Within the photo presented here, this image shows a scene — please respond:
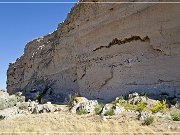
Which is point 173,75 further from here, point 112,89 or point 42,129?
point 42,129

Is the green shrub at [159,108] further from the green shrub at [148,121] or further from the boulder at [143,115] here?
the green shrub at [148,121]

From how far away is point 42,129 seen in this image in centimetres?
1126

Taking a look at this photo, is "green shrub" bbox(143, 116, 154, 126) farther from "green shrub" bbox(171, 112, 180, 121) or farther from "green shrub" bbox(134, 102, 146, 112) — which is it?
"green shrub" bbox(134, 102, 146, 112)

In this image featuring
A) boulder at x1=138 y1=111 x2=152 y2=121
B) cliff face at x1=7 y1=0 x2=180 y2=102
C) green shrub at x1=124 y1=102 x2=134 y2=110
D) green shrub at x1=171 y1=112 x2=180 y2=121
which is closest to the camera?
green shrub at x1=171 y1=112 x2=180 y2=121

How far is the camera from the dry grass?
1009 cm

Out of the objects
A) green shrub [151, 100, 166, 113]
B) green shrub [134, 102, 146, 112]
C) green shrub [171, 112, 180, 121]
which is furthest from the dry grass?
green shrub [151, 100, 166, 113]

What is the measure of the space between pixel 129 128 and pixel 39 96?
13.5 meters

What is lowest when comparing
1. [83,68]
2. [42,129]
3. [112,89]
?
[42,129]

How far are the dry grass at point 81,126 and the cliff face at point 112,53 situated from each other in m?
3.44

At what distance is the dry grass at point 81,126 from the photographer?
33.1ft

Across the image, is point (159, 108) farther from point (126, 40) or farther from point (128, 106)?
point (126, 40)

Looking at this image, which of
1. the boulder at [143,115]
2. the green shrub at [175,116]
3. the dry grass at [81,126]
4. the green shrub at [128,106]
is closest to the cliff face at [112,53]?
the green shrub at [128,106]

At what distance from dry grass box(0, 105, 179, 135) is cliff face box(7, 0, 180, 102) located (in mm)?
3437

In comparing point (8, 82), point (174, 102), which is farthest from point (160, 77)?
point (8, 82)
